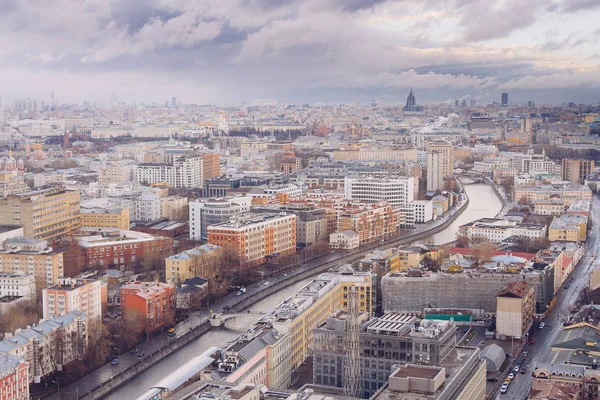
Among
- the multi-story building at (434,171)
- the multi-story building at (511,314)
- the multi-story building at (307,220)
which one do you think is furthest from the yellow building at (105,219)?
the multi-story building at (434,171)

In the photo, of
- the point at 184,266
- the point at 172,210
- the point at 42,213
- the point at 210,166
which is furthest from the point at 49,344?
the point at 210,166

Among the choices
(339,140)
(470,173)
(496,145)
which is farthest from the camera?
(339,140)

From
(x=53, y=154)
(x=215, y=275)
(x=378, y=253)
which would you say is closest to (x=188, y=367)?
(x=215, y=275)

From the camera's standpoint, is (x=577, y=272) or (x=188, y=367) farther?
(x=577, y=272)

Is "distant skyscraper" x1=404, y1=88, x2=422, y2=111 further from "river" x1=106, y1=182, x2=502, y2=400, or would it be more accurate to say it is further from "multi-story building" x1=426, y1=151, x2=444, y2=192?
"river" x1=106, y1=182, x2=502, y2=400

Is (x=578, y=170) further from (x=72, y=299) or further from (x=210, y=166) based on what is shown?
(x=72, y=299)

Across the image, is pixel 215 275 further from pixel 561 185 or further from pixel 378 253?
pixel 561 185
